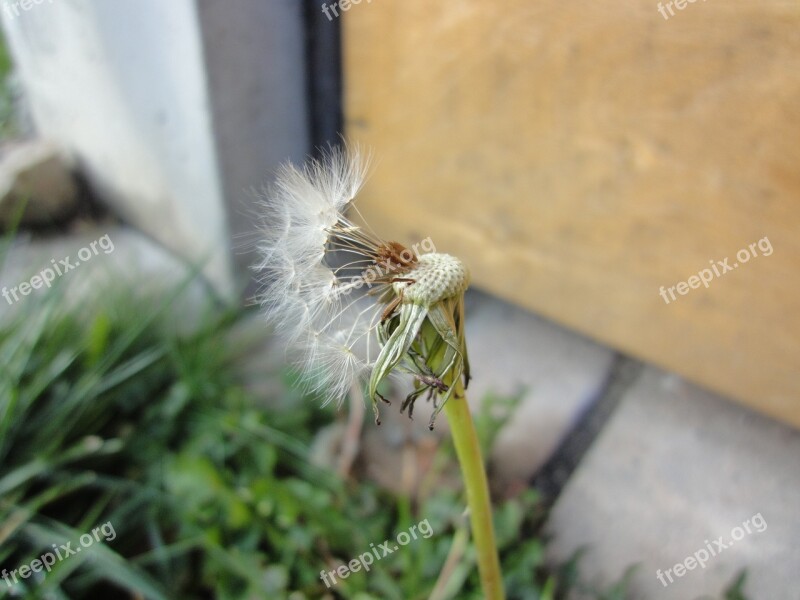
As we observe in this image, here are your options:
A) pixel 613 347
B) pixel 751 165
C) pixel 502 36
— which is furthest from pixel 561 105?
pixel 613 347

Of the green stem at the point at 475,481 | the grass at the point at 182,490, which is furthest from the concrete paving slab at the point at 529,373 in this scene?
the green stem at the point at 475,481

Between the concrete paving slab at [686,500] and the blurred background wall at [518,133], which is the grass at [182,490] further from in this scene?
the blurred background wall at [518,133]

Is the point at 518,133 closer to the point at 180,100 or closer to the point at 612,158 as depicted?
the point at 612,158

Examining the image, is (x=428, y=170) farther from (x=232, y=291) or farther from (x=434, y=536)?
(x=434, y=536)

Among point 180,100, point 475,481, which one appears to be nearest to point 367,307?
point 475,481

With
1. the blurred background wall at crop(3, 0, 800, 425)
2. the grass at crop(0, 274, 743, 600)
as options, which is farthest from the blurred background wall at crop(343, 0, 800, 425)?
the grass at crop(0, 274, 743, 600)
